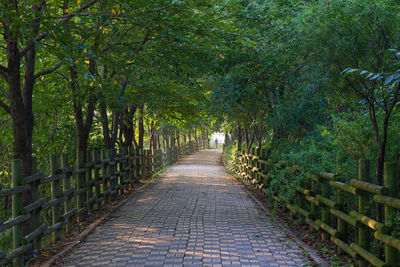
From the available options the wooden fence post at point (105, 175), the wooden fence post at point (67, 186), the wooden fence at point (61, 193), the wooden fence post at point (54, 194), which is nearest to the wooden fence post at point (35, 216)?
the wooden fence at point (61, 193)

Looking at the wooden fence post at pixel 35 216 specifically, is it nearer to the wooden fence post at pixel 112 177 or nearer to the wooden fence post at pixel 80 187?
the wooden fence post at pixel 80 187

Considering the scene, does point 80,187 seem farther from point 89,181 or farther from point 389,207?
point 389,207

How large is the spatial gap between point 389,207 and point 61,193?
564 cm

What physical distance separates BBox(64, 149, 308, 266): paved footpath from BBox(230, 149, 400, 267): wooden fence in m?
0.65

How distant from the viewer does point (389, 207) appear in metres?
4.38

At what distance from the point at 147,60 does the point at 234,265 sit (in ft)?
16.4

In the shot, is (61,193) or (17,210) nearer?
(17,210)

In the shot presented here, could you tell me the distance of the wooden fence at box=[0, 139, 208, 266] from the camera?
5434 mm

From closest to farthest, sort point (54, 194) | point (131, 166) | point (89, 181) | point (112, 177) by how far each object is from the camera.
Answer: point (54, 194) → point (89, 181) → point (112, 177) → point (131, 166)

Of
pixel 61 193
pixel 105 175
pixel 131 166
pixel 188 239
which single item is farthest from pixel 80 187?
pixel 131 166

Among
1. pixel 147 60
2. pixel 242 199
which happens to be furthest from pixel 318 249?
pixel 242 199

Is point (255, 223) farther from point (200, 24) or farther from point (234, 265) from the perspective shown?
point (200, 24)

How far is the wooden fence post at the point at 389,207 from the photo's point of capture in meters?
4.23

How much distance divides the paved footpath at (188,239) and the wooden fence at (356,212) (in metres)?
0.65
